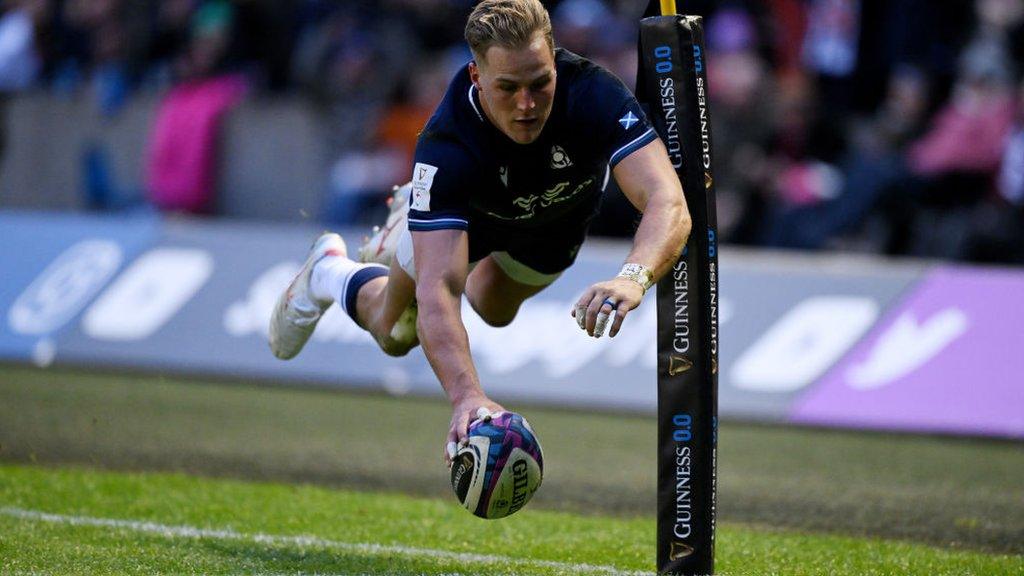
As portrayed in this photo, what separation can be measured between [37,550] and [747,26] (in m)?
10.1

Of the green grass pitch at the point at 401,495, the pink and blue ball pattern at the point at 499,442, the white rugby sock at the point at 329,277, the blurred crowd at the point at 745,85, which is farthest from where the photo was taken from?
the blurred crowd at the point at 745,85

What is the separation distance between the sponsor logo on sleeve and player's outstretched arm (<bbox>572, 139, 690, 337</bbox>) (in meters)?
0.76

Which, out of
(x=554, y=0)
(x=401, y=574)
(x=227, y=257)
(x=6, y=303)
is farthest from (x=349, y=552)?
(x=554, y=0)

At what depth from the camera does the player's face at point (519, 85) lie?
6.10 meters

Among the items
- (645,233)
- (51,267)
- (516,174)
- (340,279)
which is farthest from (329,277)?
(51,267)

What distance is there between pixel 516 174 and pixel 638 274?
3.72 ft

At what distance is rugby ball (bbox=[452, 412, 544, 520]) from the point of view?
5.66 metres

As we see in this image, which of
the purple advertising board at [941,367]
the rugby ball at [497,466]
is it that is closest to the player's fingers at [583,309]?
the rugby ball at [497,466]

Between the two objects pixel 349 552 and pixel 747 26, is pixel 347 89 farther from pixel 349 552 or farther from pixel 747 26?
pixel 349 552

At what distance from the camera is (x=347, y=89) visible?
16.4 meters

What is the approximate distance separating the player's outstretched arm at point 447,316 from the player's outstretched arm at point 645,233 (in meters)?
0.66

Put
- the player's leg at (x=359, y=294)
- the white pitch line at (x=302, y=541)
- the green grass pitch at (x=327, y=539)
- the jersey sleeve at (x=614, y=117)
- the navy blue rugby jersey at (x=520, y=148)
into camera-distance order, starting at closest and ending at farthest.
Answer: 1. the jersey sleeve at (x=614, y=117)
2. the navy blue rugby jersey at (x=520, y=148)
3. the green grass pitch at (x=327, y=539)
4. the white pitch line at (x=302, y=541)
5. the player's leg at (x=359, y=294)

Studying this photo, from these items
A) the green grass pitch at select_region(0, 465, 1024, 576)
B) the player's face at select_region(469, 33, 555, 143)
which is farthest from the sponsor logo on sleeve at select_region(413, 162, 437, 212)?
the green grass pitch at select_region(0, 465, 1024, 576)

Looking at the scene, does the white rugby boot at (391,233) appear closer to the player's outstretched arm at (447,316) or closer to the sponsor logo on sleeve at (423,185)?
the sponsor logo on sleeve at (423,185)
